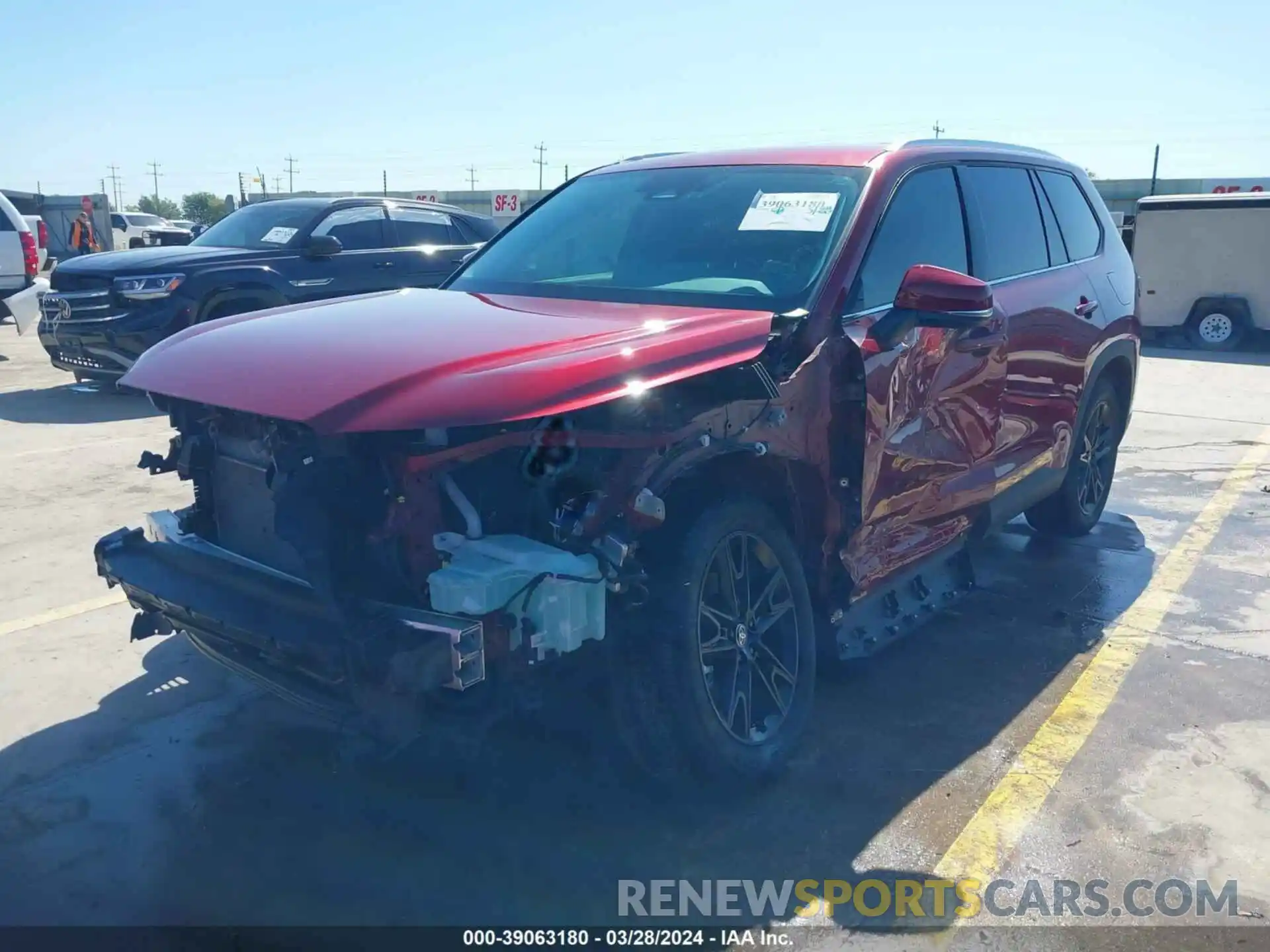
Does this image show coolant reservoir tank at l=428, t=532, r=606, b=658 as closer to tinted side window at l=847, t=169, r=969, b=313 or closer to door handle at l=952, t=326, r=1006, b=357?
tinted side window at l=847, t=169, r=969, b=313

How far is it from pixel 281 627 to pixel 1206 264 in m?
16.8

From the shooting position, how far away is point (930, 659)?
462 cm

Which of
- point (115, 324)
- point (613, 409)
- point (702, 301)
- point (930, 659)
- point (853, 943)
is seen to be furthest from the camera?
point (115, 324)

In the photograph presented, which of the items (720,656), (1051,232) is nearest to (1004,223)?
(1051,232)

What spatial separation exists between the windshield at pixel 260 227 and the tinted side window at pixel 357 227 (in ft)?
0.69

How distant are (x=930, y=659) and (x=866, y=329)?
162 centimetres

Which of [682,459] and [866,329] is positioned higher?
[866,329]

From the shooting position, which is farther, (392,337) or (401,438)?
(392,337)

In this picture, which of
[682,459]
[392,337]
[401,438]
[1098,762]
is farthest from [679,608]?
[1098,762]

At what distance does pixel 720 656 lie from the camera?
3.40 m

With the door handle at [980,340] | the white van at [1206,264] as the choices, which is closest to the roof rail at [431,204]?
the door handle at [980,340]

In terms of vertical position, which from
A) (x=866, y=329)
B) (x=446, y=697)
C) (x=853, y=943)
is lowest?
(x=853, y=943)

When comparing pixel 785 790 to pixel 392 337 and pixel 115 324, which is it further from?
pixel 115 324

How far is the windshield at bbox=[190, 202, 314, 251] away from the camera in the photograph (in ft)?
33.3
